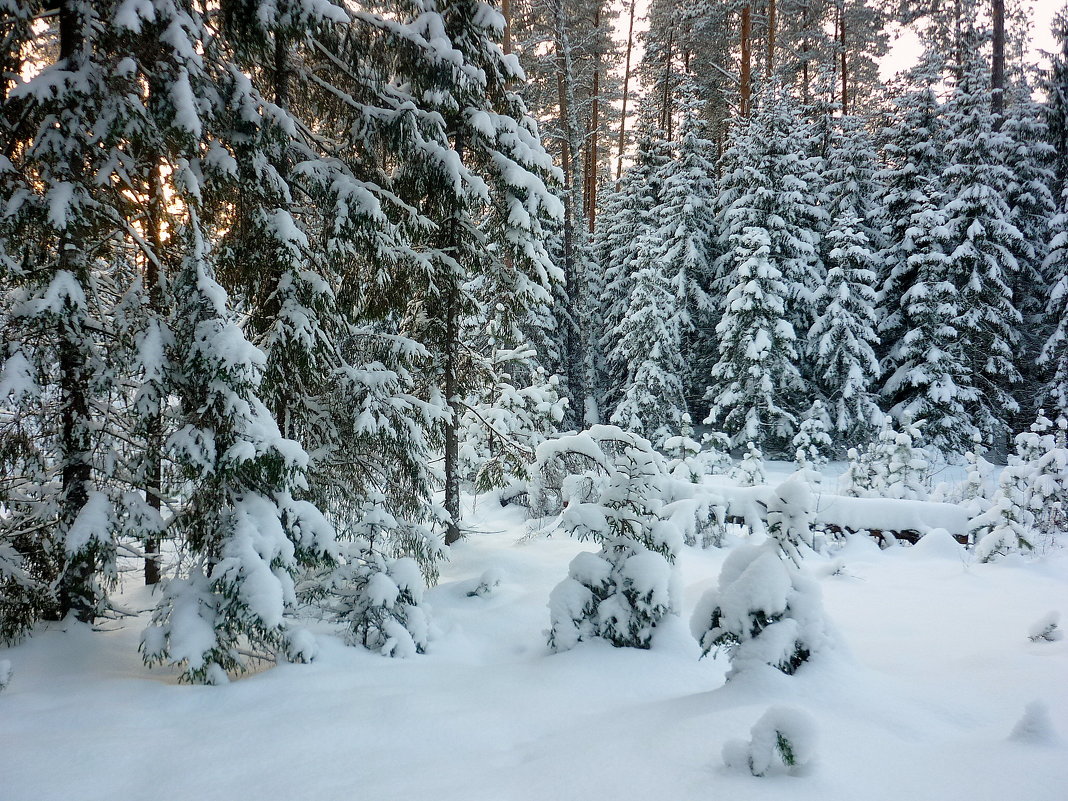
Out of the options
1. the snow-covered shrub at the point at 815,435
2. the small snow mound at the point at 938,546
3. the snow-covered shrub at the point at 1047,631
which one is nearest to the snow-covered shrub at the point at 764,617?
the snow-covered shrub at the point at 1047,631

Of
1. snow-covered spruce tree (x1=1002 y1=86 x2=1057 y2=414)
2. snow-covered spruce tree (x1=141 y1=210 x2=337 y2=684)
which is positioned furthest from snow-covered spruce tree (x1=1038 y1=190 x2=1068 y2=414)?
snow-covered spruce tree (x1=141 y1=210 x2=337 y2=684)

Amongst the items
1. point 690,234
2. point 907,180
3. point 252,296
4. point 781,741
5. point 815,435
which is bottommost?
point 781,741

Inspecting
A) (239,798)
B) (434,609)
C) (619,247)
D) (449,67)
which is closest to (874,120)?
(619,247)

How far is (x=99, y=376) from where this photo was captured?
14.5 ft

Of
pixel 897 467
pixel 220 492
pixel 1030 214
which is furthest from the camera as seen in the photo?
pixel 1030 214

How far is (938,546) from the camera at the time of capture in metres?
8.23

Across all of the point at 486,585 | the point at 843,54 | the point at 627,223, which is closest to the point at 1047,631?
the point at 486,585

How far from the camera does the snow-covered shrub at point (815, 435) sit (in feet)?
55.3

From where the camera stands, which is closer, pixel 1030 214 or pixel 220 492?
pixel 220 492

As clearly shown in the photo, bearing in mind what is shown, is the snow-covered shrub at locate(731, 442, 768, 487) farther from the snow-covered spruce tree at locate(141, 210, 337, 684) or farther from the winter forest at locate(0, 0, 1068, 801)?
the snow-covered spruce tree at locate(141, 210, 337, 684)

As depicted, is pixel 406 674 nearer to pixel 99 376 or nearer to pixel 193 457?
pixel 193 457

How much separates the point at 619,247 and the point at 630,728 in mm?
21243

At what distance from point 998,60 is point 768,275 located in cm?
1066

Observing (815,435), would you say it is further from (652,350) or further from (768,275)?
(652,350)
